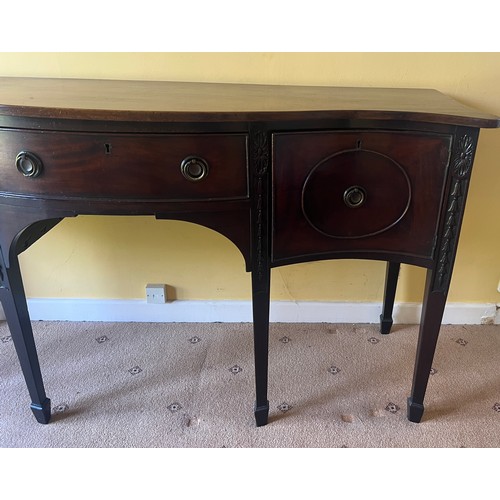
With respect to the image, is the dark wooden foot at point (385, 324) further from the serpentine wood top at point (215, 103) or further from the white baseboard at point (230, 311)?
the serpentine wood top at point (215, 103)

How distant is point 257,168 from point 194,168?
13 centimetres

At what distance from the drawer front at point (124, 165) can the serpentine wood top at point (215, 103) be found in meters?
0.05

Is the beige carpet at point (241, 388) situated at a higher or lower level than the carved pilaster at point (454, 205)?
lower

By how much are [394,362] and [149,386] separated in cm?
80

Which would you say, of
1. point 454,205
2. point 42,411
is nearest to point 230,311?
point 42,411

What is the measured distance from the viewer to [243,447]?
1167mm

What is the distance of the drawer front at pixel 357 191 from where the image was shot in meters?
0.94

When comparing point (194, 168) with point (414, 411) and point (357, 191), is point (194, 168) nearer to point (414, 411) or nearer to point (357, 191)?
point (357, 191)

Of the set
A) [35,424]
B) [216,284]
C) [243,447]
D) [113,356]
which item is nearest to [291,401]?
[243,447]

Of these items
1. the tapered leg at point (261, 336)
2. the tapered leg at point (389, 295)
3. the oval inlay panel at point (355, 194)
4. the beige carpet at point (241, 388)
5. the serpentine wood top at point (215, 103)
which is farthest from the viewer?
the tapered leg at point (389, 295)

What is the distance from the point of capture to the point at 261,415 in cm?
121

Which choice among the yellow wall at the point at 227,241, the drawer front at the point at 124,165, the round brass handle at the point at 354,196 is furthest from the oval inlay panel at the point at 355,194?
the yellow wall at the point at 227,241

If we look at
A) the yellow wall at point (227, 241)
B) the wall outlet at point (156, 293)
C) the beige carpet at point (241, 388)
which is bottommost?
the beige carpet at point (241, 388)
